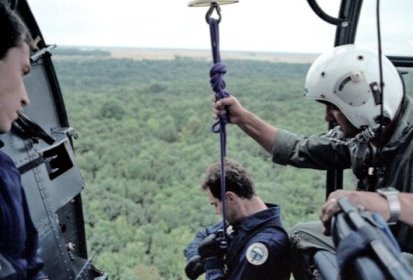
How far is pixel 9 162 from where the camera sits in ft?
4.65

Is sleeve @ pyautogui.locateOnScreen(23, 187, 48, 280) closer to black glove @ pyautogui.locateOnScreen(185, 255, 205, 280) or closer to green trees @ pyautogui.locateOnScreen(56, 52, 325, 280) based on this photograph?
black glove @ pyautogui.locateOnScreen(185, 255, 205, 280)

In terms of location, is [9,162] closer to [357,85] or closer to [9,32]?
[9,32]

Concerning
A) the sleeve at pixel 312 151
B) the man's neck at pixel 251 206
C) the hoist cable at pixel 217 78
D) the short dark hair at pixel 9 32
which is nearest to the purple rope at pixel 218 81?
the hoist cable at pixel 217 78

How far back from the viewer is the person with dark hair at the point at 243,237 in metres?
2.00

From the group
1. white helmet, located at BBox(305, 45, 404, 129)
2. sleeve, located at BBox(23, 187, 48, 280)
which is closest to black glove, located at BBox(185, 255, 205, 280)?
white helmet, located at BBox(305, 45, 404, 129)

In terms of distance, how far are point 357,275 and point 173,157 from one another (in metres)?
18.1

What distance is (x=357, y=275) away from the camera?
1139mm

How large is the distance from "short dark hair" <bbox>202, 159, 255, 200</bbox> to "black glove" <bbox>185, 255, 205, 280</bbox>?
0.29 m

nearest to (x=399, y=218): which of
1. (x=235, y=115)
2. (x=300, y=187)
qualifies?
(x=235, y=115)

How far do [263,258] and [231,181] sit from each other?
15.3 inches

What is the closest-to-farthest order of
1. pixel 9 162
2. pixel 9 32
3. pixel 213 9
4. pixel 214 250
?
pixel 9 32
pixel 9 162
pixel 213 9
pixel 214 250

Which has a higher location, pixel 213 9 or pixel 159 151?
pixel 213 9

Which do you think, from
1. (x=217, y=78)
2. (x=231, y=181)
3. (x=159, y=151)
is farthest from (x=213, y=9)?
(x=159, y=151)

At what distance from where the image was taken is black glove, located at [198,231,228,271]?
2164 millimetres
